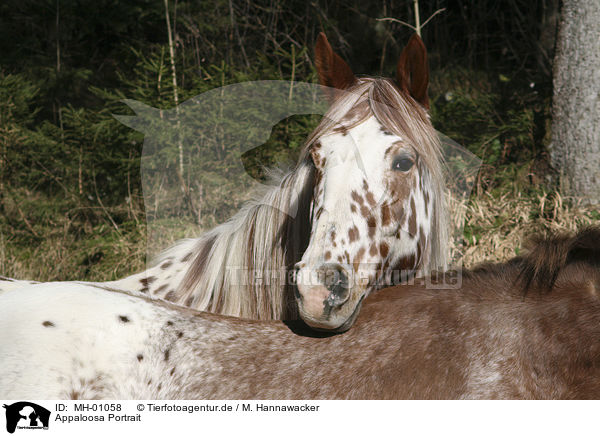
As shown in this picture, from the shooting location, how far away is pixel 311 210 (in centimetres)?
255

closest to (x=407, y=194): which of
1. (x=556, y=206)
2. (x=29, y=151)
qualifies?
(x=556, y=206)

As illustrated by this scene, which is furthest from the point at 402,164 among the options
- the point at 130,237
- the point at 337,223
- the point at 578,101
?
the point at 130,237

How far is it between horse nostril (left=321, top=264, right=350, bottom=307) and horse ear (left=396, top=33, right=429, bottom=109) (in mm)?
1121

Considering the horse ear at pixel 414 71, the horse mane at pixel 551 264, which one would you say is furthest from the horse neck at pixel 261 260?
the horse mane at pixel 551 264

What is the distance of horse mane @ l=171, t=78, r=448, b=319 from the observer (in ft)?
8.91

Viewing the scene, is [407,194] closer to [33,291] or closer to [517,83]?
[33,291]

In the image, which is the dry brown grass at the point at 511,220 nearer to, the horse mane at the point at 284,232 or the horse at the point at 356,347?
the horse mane at the point at 284,232

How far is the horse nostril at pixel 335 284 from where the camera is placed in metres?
2.11

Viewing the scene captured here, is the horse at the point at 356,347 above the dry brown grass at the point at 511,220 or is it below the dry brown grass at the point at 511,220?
below

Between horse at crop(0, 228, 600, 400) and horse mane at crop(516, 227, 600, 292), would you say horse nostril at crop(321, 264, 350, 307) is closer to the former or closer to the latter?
horse at crop(0, 228, 600, 400)

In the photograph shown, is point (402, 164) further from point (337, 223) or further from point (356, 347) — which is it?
point (356, 347)
